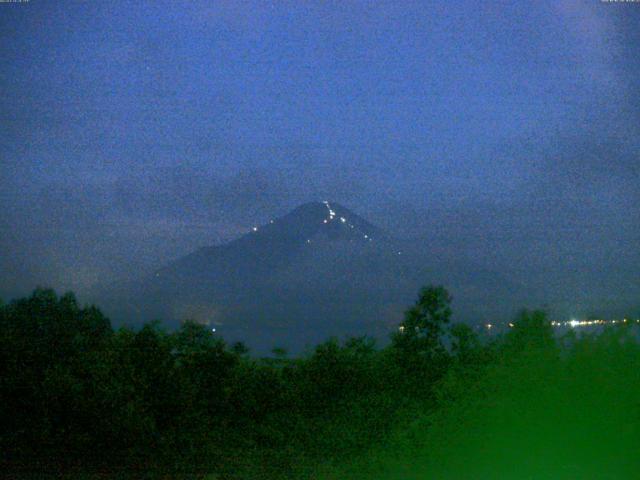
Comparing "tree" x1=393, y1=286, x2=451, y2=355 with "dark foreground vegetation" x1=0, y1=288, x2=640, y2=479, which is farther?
"tree" x1=393, y1=286, x2=451, y2=355

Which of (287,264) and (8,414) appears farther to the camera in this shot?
(287,264)

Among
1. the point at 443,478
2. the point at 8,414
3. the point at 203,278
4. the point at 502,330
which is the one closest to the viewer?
the point at 443,478

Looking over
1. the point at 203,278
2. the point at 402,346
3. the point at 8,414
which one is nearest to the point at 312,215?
the point at 203,278

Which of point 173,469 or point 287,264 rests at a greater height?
point 287,264

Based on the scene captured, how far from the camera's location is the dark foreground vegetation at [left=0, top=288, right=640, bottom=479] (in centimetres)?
536

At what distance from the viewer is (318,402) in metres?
9.04

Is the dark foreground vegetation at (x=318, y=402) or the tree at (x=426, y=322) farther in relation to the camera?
the tree at (x=426, y=322)

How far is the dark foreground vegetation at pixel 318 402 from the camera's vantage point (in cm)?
536

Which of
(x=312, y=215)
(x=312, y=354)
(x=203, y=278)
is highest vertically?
(x=312, y=215)

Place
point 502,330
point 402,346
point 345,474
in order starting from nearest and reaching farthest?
1. point 345,474
2. point 502,330
3. point 402,346

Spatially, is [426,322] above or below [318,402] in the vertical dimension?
above

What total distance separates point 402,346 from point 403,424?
7.66 feet

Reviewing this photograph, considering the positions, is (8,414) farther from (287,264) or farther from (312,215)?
(312,215)

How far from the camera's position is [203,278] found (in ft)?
53.9
